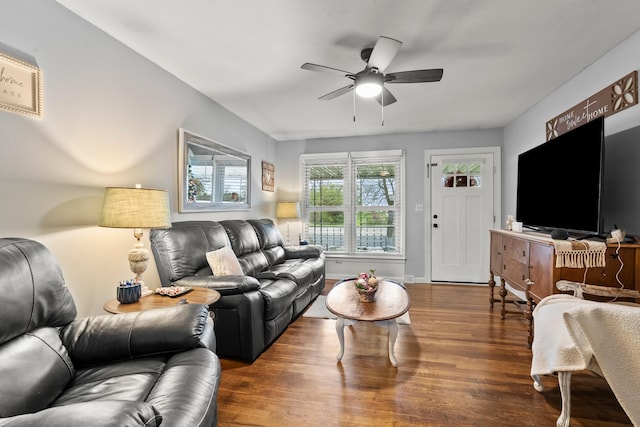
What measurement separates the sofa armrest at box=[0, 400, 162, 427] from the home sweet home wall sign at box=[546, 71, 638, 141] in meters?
3.23

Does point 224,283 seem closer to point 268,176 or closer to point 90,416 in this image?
point 90,416

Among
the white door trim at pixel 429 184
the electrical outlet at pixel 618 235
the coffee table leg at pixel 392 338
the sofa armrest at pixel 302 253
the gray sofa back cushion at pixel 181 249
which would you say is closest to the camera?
the electrical outlet at pixel 618 235

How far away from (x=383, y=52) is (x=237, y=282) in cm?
195

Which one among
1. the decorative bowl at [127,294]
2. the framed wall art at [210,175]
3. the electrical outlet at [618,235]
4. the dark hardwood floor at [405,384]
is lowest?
the dark hardwood floor at [405,384]

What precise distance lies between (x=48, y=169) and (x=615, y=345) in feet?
10.2

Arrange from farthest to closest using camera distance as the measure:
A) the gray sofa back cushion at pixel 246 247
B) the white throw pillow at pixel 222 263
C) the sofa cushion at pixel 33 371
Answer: the gray sofa back cushion at pixel 246 247, the white throw pillow at pixel 222 263, the sofa cushion at pixel 33 371

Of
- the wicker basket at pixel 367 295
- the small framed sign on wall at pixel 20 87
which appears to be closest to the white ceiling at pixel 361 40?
the small framed sign on wall at pixel 20 87

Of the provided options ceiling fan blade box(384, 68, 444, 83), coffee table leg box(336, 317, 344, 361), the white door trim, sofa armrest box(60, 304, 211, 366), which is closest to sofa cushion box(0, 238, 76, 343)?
sofa armrest box(60, 304, 211, 366)

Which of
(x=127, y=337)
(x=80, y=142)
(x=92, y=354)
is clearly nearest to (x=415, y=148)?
(x=80, y=142)

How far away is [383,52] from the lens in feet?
6.52

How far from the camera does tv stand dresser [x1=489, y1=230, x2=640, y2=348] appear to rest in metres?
1.91

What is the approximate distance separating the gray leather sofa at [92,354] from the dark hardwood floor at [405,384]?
0.63 metres

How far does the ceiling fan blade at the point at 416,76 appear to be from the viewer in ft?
7.00

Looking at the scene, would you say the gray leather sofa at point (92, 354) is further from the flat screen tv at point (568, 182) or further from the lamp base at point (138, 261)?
the flat screen tv at point (568, 182)
